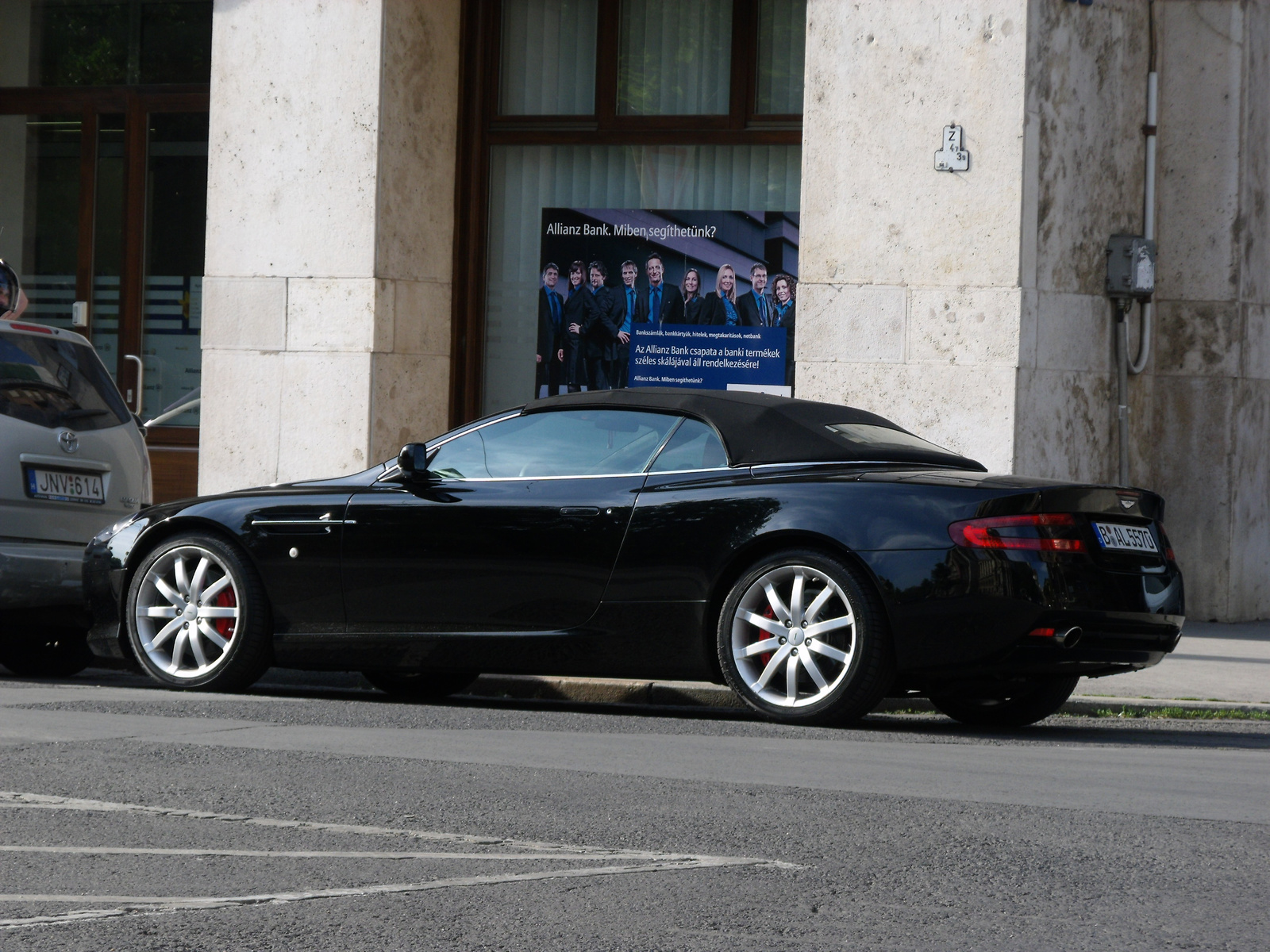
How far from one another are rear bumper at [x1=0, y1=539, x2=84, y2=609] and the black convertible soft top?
2.59 m

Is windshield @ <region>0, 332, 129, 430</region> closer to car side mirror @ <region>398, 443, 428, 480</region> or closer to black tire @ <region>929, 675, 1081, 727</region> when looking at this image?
car side mirror @ <region>398, 443, 428, 480</region>

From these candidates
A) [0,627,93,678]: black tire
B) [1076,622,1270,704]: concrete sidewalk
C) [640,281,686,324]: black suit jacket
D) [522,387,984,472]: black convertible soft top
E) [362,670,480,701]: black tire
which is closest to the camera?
[522,387,984,472]: black convertible soft top

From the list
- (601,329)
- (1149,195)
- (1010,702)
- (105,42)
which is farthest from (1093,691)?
(105,42)

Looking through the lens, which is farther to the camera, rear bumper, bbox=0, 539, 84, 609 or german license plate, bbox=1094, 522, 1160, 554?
rear bumper, bbox=0, 539, 84, 609

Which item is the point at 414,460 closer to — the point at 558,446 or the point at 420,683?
the point at 558,446

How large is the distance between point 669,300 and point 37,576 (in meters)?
6.19

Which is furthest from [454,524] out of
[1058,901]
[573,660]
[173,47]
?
[173,47]

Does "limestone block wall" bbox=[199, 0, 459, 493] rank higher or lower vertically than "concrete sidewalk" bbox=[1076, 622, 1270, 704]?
higher

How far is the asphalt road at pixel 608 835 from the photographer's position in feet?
13.8

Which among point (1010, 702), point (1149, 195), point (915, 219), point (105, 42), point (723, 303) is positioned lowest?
point (1010, 702)

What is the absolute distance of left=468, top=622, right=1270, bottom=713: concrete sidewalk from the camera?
30.3 feet

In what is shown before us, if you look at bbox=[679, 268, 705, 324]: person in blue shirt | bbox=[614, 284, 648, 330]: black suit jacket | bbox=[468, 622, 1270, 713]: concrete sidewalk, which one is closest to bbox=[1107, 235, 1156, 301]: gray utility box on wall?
bbox=[679, 268, 705, 324]: person in blue shirt

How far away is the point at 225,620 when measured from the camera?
29.1ft

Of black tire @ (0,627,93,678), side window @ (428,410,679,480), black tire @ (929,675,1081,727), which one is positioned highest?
side window @ (428,410,679,480)
